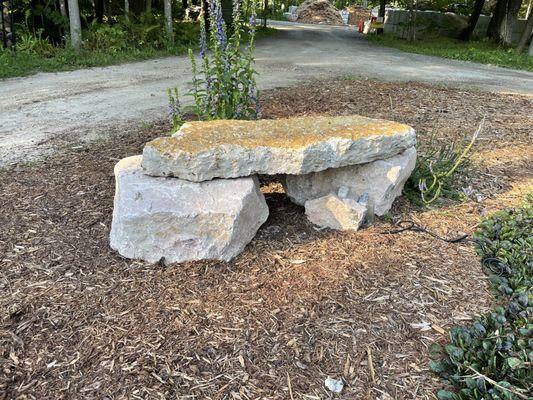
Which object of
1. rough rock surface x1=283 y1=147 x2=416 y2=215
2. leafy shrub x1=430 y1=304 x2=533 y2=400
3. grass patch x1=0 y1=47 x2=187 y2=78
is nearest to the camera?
leafy shrub x1=430 y1=304 x2=533 y2=400

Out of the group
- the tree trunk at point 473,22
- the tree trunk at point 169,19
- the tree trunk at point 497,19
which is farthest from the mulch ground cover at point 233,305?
the tree trunk at point 473,22

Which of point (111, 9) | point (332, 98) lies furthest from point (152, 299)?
point (111, 9)

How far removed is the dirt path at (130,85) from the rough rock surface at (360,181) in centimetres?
303

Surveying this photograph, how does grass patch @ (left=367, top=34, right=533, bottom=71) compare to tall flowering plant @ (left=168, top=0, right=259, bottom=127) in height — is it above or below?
below

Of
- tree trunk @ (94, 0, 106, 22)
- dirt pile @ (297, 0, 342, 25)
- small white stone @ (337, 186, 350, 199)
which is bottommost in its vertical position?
dirt pile @ (297, 0, 342, 25)

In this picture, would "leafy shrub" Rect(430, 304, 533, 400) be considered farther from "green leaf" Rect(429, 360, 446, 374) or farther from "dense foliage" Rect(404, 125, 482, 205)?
"dense foliage" Rect(404, 125, 482, 205)

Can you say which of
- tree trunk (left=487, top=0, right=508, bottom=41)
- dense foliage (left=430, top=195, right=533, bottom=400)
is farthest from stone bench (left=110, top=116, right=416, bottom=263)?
tree trunk (left=487, top=0, right=508, bottom=41)

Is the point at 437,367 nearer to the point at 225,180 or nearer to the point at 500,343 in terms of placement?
the point at 500,343

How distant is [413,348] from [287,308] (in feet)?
2.39

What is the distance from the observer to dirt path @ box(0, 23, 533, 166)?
19.1ft

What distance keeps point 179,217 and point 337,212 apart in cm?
120

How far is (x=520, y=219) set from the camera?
366 centimetres

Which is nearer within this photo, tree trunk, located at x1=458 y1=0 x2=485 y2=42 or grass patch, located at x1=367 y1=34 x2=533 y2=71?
grass patch, located at x1=367 y1=34 x2=533 y2=71

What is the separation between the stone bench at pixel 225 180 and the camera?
3037 millimetres
